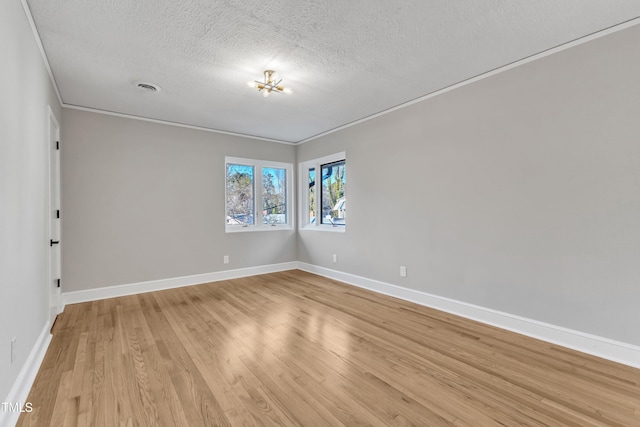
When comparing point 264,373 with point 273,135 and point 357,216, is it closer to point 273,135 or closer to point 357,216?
point 357,216

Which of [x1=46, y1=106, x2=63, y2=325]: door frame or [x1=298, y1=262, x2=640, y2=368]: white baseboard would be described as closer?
[x1=298, y1=262, x2=640, y2=368]: white baseboard

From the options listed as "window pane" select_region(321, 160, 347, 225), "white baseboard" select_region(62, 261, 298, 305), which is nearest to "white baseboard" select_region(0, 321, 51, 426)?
"white baseboard" select_region(62, 261, 298, 305)

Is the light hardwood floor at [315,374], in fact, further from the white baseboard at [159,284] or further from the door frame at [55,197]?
the white baseboard at [159,284]

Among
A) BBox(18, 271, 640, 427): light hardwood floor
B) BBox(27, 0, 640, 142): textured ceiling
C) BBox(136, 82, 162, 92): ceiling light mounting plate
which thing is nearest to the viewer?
BBox(18, 271, 640, 427): light hardwood floor

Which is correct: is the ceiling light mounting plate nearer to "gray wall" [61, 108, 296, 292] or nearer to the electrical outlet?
"gray wall" [61, 108, 296, 292]

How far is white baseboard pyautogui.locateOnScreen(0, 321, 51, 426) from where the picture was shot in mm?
1531

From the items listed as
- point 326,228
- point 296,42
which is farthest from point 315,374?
point 326,228

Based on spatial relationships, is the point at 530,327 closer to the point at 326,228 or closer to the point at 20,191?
the point at 326,228

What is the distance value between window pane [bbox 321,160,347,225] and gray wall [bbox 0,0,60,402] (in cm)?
365

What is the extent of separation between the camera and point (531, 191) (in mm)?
2662

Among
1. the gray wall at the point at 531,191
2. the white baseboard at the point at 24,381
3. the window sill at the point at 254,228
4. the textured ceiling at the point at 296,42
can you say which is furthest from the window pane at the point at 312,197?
the white baseboard at the point at 24,381

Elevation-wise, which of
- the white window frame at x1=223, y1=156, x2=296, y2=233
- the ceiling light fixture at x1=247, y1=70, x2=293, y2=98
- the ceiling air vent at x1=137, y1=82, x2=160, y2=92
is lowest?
the white window frame at x1=223, y1=156, x2=296, y2=233

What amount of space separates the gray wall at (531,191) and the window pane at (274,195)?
2.40 m

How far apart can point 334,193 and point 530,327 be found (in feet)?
10.9
